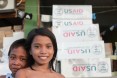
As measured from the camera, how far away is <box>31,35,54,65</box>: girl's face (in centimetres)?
221

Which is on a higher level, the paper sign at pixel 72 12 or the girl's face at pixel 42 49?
Result: the paper sign at pixel 72 12

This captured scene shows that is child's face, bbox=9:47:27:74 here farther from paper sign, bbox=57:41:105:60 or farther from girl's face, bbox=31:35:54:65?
paper sign, bbox=57:41:105:60

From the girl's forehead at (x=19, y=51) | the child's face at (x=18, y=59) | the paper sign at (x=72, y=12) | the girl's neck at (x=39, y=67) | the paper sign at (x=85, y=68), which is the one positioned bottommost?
the paper sign at (x=85, y=68)

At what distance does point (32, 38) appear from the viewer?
7.59ft

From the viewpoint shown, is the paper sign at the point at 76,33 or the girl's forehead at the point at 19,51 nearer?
the girl's forehead at the point at 19,51

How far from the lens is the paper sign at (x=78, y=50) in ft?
13.7

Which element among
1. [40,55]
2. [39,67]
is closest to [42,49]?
[40,55]

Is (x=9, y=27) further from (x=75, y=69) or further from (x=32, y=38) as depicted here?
(x=32, y=38)

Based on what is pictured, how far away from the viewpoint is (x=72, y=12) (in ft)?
14.0

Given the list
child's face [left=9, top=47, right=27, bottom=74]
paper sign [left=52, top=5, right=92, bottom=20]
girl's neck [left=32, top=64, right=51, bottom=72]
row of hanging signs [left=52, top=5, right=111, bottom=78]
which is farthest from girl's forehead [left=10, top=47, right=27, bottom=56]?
paper sign [left=52, top=5, right=92, bottom=20]

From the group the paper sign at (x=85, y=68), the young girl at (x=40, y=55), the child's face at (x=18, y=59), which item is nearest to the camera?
the young girl at (x=40, y=55)

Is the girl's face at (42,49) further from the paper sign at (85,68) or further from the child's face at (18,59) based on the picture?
the paper sign at (85,68)

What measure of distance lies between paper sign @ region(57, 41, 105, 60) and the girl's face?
1.89 m

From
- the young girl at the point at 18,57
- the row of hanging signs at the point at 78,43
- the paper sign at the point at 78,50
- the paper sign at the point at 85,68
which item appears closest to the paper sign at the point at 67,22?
the row of hanging signs at the point at 78,43
